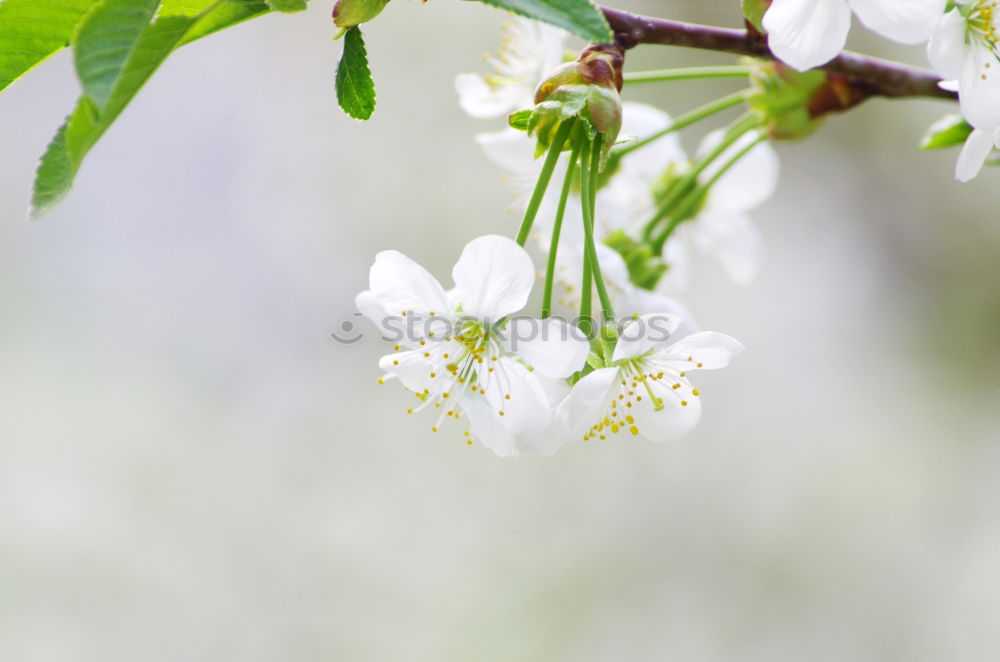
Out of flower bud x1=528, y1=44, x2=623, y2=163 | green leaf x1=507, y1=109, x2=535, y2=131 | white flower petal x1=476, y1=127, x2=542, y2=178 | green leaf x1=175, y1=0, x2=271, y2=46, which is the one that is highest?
green leaf x1=175, y1=0, x2=271, y2=46

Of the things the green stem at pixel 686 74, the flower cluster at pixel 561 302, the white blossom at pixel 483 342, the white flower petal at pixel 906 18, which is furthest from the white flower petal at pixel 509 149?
the white flower petal at pixel 906 18

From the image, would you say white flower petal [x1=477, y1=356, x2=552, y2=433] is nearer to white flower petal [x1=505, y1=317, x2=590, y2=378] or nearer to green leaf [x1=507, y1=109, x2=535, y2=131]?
white flower petal [x1=505, y1=317, x2=590, y2=378]

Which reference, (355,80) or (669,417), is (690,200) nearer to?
(669,417)

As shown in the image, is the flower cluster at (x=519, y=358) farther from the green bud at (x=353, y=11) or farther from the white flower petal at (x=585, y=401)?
the green bud at (x=353, y=11)

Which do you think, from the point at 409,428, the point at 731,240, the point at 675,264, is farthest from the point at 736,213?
the point at 409,428

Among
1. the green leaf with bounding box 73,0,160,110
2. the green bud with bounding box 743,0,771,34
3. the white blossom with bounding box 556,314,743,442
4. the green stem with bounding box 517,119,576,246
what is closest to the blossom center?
the white blossom with bounding box 556,314,743,442
